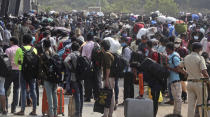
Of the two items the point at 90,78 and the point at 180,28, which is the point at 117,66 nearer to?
the point at 90,78

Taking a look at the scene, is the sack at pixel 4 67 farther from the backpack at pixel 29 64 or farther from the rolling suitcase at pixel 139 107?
the rolling suitcase at pixel 139 107

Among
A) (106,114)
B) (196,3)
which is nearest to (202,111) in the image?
(106,114)

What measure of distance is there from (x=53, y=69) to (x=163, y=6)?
84161 mm

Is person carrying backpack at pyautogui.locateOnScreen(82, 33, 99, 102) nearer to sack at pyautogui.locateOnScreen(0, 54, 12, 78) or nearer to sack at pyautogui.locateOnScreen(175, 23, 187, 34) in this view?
sack at pyautogui.locateOnScreen(0, 54, 12, 78)

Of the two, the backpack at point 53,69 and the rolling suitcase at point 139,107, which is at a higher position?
the backpack at point 53,69

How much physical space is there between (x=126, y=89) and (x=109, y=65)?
8.07ft

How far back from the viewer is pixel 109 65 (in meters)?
10.6

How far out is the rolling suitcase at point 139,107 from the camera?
9773mm

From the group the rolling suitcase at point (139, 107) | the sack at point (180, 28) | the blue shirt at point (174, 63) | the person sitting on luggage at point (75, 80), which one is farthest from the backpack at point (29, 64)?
the sack at point (180, 28)

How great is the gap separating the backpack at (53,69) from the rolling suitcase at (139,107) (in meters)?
1.41

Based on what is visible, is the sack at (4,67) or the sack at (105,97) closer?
the sack at (4,67)

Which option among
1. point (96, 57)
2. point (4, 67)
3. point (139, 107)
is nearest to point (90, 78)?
point (96, 57)

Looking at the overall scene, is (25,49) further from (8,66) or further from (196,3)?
(196,3)

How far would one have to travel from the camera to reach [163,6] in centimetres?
9344
